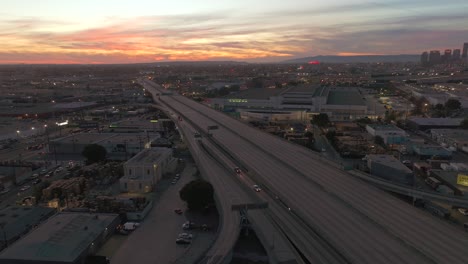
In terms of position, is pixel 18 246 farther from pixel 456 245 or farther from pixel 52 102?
pixel 52 102

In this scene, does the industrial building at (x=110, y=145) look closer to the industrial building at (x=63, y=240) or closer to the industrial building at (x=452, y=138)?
the industrial building at (x=63, y=240)

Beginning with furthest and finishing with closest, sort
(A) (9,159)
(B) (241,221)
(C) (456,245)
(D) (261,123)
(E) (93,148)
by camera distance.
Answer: (D) (261,123)
(A) (9,159)
(E) (93,148)
(B) (241,221)
(C) (456,245)

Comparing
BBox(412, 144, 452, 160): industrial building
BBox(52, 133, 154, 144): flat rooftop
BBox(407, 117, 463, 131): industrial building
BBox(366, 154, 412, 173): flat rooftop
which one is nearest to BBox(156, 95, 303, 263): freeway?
BBox(52, 133, 154, 144): flat rooftop

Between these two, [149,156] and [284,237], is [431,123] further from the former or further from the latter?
[284,237]

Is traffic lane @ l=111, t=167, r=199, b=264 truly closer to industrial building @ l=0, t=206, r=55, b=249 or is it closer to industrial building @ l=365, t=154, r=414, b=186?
industrial building @ l=0, t=206, r=55, b=249

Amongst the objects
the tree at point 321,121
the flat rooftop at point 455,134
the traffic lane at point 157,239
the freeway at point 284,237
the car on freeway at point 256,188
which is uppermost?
the tree at point 321,121

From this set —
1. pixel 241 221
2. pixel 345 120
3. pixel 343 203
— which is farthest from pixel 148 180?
pixel 345 120

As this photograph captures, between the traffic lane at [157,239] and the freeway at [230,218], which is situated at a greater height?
the freeway at [230,218]

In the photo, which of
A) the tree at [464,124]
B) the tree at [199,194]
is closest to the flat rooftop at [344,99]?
the tree at [464,124]
